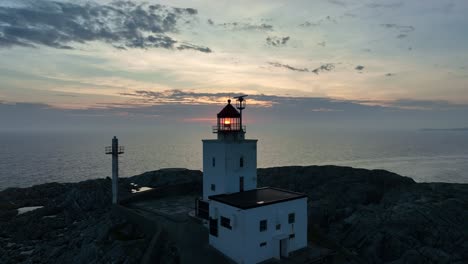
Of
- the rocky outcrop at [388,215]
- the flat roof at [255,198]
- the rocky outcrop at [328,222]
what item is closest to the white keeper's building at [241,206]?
the flat roof at [255,198]

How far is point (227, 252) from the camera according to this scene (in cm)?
1861

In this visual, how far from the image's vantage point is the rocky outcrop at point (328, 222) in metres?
24.3

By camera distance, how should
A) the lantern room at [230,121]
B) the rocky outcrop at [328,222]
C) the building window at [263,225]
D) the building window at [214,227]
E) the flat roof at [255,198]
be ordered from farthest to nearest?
the rocky outcrop at [328,222]
the lantern room at [230,121]
the building window at [214,227]
the flat roof at [255,198]
the building window at [263,225]

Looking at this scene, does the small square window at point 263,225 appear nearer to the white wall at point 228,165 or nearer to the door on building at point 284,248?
the door on building at point 284,248

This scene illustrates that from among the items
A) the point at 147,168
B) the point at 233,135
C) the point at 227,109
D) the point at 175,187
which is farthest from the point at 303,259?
the point at 147,168

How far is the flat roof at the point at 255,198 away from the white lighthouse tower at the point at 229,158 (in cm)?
121

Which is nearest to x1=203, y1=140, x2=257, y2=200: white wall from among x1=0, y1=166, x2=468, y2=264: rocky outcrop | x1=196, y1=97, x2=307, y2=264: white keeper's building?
x1=196, y1=97, x2=307, y2=264: white keeper's building

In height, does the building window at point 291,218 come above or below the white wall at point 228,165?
below

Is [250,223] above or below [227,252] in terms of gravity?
above

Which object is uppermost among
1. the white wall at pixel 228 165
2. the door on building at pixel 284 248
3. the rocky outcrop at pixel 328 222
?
the white wall at pixel 228 165

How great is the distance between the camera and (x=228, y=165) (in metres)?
22.2

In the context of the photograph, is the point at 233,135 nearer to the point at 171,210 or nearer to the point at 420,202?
the point at 171,210

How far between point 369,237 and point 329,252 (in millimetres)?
10085

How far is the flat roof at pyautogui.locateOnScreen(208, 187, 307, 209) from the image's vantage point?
59.7 feet
